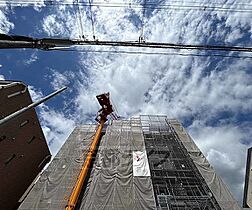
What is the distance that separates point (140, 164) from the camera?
53.9 feet

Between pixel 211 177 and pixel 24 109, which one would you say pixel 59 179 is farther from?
pixel 24 109

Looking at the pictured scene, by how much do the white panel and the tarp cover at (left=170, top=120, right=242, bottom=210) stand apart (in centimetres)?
404

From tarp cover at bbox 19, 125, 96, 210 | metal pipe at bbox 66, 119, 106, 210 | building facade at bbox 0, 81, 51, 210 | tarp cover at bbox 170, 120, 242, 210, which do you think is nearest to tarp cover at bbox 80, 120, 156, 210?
metal pipe at bbox 66, 119, 106, 210

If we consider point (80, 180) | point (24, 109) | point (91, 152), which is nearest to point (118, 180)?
point (80, 180)

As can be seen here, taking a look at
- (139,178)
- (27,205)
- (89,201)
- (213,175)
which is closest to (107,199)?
(89,201)

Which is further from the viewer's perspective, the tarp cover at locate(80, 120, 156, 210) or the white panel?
the white panel

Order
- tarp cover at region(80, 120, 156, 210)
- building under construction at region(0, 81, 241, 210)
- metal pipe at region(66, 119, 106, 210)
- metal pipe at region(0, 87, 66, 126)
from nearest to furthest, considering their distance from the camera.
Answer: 1. metal pipe at region(0, 87, 66, 126)
2. metal pipe at region(66, 119, 106, 210)
3. tarp cover at region(80, 120, 156, 210)
4. building under construction at region(0, 81, 241, 210)

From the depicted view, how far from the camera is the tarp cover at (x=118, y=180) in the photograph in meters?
12.6

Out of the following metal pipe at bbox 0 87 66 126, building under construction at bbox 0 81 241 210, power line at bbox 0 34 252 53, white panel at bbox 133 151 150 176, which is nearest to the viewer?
metal pipe at bbox 0 87 66 126

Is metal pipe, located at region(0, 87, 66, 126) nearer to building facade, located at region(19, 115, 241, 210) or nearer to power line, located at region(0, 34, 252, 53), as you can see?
power line, located at region(0, 34, 252, 53)

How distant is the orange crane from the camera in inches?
485

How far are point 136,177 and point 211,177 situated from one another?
5462 mm

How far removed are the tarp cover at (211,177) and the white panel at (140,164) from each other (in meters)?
4.04

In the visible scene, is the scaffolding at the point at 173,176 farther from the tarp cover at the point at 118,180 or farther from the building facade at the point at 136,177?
the tarp cover at the point at 118,180
